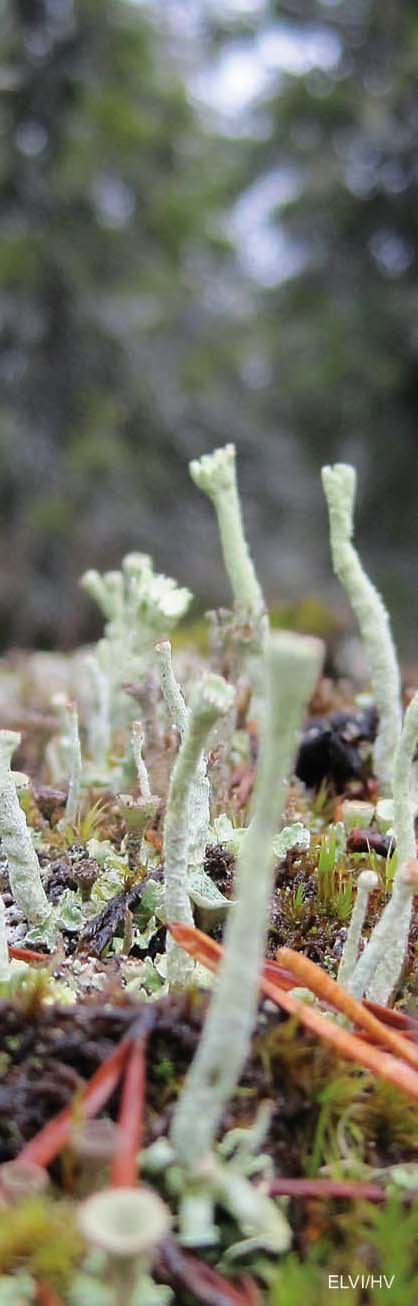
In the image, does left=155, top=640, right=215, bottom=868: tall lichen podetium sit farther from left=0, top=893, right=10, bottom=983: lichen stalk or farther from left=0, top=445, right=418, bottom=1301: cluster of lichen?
left=0, top=893, right=10, bottom=983: lichen stalk

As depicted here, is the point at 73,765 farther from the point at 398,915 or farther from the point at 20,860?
the point at 398,915

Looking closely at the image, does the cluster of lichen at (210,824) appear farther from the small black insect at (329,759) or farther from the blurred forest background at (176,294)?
the blurred forest background at (176,294)

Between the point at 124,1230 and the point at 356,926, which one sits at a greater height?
the point at 356,926

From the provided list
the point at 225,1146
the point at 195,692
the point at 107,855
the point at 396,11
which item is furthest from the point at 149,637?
the point at 396,11

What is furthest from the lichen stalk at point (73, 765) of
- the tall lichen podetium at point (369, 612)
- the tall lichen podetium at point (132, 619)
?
the tall lichen podetium at point (369, 612)

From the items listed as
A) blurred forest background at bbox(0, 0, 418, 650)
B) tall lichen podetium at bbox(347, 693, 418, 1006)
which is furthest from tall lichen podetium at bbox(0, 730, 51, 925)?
blurred forest background at bbox(0, 0, 418, 650)

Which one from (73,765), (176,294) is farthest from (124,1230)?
(176,294)

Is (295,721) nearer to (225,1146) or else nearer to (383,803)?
(225,1146)
